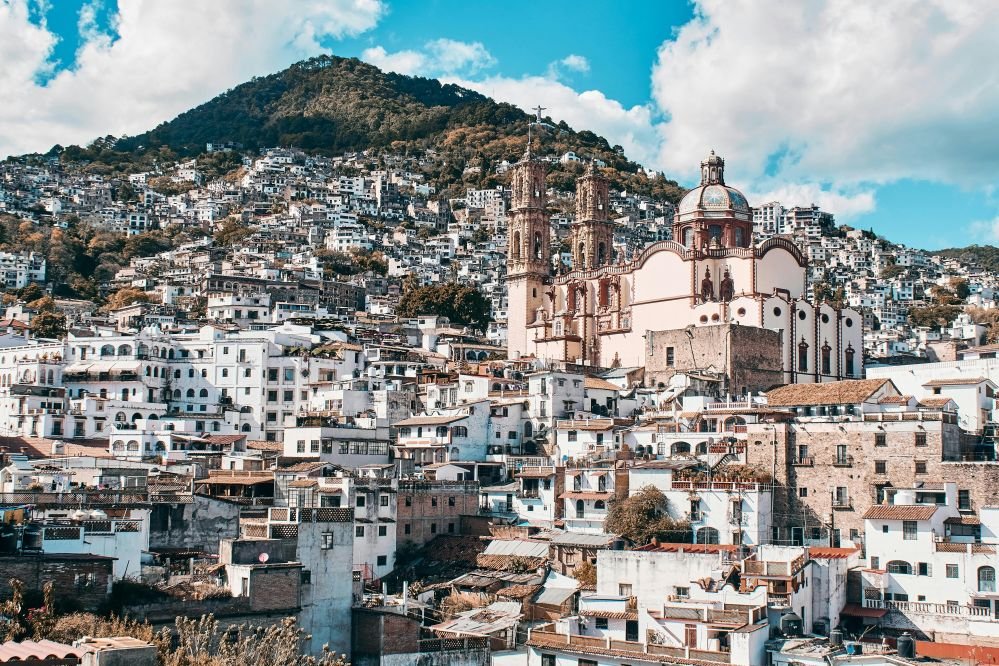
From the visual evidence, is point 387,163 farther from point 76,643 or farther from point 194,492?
point 76,643

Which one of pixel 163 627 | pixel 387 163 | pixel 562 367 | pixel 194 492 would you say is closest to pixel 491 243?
pixel 387 163

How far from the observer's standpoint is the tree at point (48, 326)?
7769 cm

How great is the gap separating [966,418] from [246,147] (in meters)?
141

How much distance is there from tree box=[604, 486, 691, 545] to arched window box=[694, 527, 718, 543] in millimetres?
339

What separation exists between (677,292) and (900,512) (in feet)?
98.0

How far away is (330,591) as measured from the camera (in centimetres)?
3331

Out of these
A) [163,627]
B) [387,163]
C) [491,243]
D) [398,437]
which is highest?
[387,163]

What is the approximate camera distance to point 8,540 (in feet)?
94.4

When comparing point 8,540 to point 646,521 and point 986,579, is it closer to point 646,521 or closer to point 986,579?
point 646,521

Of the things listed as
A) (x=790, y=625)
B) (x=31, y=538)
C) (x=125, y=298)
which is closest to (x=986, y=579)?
(x=790, y=625)

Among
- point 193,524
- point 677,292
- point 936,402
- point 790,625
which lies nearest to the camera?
point 790,625

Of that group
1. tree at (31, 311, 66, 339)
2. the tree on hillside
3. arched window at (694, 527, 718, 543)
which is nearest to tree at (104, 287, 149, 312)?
tree at (31, 311, 66, 339)

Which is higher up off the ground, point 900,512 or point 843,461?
point 843,461

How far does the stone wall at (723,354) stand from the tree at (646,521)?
16.2 m
